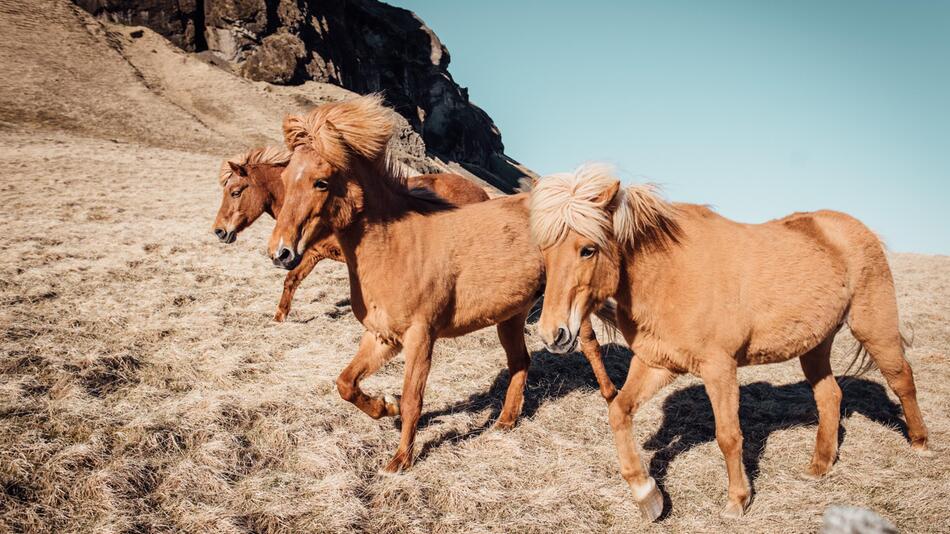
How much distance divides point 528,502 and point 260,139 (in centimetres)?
3032

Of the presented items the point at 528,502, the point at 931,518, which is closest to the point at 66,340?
the point at 528,502

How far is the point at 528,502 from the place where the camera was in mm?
3768

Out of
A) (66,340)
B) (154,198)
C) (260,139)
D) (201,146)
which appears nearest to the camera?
(66,340)

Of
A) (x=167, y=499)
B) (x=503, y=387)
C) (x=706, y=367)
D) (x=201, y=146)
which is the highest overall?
(x=706, y=367)

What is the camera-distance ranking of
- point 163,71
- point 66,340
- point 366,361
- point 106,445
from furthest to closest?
point 163,71, point 66,340, point 366,361, point 106,445

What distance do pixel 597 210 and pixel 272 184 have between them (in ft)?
18.6

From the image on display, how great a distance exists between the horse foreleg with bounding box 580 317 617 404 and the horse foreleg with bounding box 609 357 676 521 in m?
1.61

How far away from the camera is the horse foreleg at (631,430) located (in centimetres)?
363

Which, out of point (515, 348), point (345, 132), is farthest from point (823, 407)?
point (345, 132)

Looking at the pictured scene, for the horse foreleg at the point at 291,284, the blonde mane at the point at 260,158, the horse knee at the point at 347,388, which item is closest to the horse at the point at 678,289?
the horse knee at the point at 347,388

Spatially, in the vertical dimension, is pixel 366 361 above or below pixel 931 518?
below

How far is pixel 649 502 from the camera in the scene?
3621 mm

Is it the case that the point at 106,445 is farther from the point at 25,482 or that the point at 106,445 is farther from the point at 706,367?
the point at 706,367

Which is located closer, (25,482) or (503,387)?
(25,482)
